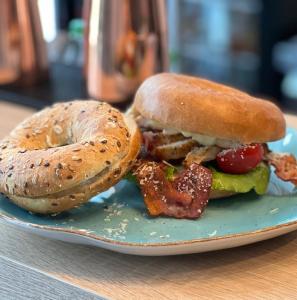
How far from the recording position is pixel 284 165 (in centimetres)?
85

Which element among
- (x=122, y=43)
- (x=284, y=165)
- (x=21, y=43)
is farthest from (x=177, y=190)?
(x=21, y=43)

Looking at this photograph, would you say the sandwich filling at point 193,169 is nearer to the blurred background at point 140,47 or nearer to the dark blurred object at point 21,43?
the blurred background at point 140,47

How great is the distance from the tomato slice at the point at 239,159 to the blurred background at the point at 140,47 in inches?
22.5

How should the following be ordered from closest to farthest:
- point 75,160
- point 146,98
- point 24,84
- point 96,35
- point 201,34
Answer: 1. point 75,160
2. point 146,98
3. point 96,35
4. point 24,84
5. point 201,34

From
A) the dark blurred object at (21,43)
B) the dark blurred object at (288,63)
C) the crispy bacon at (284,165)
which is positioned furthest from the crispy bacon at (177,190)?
the dark blurred object at (288,63)

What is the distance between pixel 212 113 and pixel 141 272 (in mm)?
202

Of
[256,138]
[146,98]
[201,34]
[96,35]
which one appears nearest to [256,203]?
[256,138]

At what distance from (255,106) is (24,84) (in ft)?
2.59

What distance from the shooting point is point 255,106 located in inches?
32.0

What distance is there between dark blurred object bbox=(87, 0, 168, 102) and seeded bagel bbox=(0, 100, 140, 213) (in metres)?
0.55

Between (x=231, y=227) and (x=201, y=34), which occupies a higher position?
(x=231, y=227)

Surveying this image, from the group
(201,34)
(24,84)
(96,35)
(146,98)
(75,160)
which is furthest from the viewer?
(201,34)

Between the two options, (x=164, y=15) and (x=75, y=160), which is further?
(x=164, y=15)

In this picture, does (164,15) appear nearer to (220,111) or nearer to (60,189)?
(220,111)
